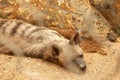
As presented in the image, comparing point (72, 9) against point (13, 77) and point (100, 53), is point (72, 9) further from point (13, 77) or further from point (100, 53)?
point (13, 77)

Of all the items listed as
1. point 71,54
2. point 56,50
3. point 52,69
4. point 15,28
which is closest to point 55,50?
point 56,50

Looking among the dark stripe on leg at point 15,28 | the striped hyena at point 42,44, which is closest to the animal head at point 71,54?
the striped hyena at point 42,44

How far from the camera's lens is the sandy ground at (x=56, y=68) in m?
2.46

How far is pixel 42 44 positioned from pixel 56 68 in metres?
0.29

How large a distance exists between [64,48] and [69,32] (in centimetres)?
36

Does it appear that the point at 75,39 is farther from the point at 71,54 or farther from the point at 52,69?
the point at 52,69

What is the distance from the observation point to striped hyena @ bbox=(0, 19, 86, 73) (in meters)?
2.77

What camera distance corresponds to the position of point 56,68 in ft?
8.84

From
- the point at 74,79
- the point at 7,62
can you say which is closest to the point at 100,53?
the point at 74,79

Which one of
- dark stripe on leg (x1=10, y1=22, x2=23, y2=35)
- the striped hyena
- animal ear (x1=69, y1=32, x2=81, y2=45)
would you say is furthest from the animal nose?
dark stripe on leg (x1=10, y1=22, x2=23, y2=35)

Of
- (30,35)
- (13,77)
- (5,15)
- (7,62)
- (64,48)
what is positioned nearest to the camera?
(13,77)

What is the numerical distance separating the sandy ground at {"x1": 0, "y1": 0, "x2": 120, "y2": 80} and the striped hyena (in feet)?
0.22

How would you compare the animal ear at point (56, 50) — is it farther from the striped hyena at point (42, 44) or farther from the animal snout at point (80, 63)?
the animal snout at point (80, 63)

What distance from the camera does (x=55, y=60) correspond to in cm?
285
